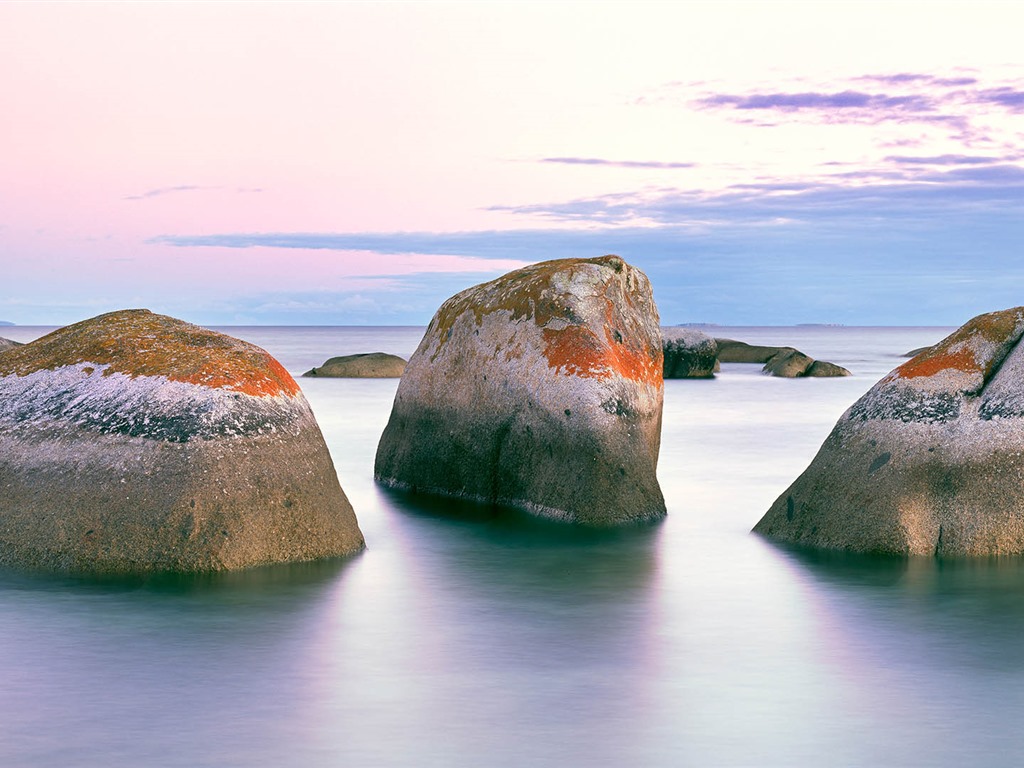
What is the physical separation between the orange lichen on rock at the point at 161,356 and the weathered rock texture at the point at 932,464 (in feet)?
16.0

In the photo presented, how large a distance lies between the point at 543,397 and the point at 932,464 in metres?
4.06

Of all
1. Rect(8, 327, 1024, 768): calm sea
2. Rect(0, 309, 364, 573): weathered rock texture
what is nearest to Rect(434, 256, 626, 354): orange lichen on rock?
Rect(8, 327, 1024, 768): calm sea

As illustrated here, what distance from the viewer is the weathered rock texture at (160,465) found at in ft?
35.0

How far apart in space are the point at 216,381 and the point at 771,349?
157 feet

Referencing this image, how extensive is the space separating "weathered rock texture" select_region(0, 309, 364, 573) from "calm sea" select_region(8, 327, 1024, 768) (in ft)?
1.22

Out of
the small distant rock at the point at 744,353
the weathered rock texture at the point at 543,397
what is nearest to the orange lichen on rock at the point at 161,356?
the weathered rock texture at the point at 543,397

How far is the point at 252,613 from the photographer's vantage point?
9.63 metres

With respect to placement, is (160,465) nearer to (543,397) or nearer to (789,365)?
(543,397)

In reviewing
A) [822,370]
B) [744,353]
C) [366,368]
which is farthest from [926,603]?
[744,353]

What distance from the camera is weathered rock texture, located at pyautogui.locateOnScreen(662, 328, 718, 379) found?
44.3 metres

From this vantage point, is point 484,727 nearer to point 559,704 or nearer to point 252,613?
point 559,704

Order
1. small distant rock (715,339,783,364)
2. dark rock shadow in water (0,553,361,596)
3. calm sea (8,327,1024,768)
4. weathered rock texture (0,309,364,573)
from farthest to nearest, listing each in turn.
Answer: small distant rock (715,339,783,364), weathered rock texture (0,309,364,573), dark rock shadow in water (0,553,361,596), calm sea (8,327,1024,768)

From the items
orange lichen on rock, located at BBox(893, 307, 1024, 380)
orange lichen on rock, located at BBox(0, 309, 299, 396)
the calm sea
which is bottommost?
the calm sea

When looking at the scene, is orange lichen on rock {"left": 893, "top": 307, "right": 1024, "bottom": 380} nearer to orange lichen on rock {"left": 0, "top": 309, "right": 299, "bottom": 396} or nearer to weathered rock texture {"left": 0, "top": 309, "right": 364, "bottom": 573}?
weathered rock texture {"left": 0, "top": 309, "right": 364, "bottom": 573}
